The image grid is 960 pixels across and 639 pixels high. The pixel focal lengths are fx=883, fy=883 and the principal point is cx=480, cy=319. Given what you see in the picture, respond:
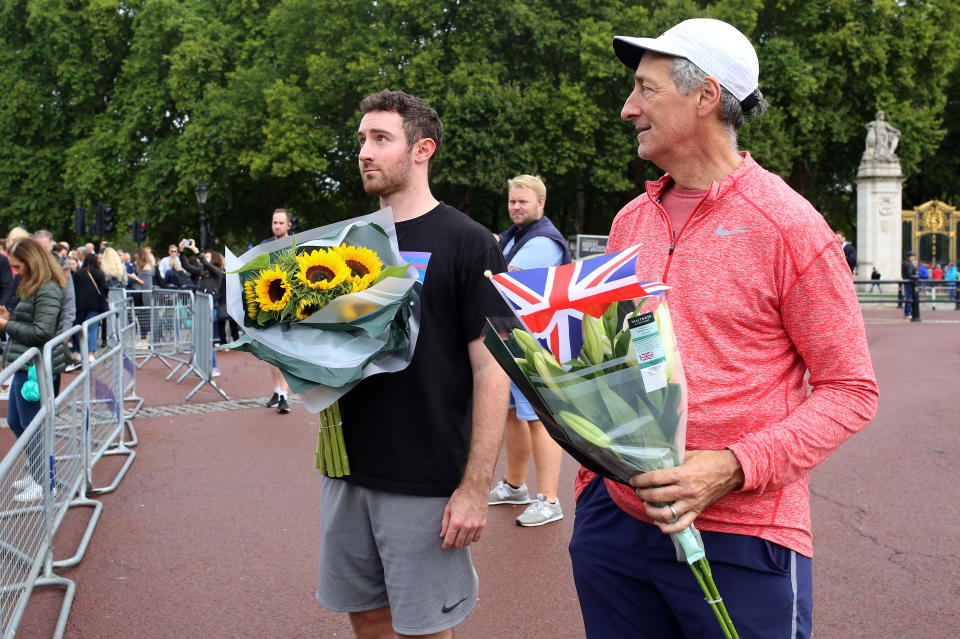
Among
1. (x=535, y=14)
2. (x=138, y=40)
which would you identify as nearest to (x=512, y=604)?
(x=535, y=14)

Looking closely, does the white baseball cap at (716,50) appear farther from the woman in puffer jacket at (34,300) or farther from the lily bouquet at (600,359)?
the woman in puffer jacket at (34,300)

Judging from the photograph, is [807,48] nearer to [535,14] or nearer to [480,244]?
[535,14]

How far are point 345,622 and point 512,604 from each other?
2.71 feet

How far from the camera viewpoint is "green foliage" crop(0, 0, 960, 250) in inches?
1192

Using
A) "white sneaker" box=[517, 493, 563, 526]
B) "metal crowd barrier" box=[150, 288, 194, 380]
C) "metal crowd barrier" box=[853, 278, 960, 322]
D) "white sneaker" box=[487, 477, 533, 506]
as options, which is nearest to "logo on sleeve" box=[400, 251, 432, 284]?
"white sneaker" box=[517, 493, 563, 526]

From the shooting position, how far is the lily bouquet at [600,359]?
174 cm

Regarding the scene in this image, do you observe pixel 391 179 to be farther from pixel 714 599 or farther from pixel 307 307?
pixel 714 599

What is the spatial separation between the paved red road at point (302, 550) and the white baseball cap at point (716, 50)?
2810mm

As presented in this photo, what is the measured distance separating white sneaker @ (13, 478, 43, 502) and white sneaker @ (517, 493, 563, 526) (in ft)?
9.02

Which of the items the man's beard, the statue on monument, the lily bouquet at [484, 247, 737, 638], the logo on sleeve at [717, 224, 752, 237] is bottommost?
the lily bouquet at [484, 247, 737, 638]

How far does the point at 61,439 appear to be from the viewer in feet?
18.1

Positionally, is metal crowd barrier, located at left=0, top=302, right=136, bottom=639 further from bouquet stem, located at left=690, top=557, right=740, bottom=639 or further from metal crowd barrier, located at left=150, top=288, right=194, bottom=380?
metal crowd barrier, located at left=150, top=288, right=194, bottom=380

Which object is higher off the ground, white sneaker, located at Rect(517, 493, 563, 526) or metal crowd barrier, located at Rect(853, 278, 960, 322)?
white sneaker, located at Rect(517, 493, 563, 526)

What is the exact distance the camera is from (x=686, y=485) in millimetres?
1809
